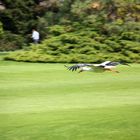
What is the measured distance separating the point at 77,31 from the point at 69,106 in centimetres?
1708

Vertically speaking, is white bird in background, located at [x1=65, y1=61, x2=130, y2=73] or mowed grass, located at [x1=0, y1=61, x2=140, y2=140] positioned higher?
white bird in background, located at [x1=65, y1=61, x2=130, y2=73]

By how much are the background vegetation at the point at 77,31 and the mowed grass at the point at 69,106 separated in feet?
24.3

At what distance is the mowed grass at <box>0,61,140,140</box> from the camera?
8305mm

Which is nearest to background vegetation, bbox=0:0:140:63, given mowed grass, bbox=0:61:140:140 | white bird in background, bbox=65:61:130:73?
white bird in background, bbox=65:61:130:73

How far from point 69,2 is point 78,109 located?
23.8m

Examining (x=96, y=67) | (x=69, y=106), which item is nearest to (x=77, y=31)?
(x=96, y=67)

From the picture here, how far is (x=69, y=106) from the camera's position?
35.3 feet

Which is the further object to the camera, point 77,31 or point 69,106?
point 77,31

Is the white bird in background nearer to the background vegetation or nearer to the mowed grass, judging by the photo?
the mowed grass

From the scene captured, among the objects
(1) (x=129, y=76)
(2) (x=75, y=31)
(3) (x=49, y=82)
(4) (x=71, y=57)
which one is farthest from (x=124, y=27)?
(3) (x=49, y=82)

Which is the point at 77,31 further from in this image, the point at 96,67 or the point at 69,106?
the point at 69,106

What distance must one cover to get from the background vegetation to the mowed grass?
7.40 m

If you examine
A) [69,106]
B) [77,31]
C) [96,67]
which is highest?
[77,31]

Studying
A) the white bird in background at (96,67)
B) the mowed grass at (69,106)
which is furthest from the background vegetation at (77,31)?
the mowed grass at (69,106)
